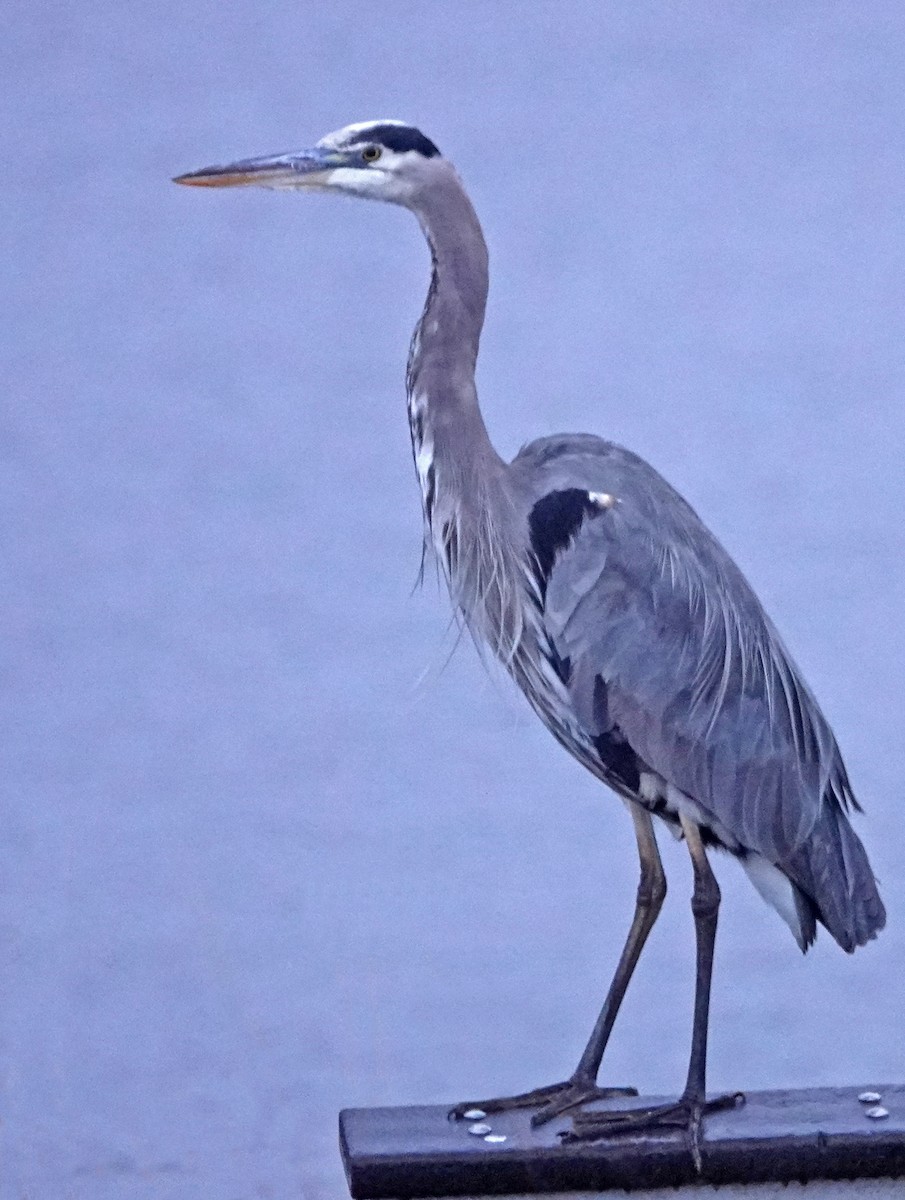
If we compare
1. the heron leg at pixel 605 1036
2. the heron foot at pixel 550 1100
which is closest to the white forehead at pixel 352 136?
the heron leg at pixel 605 1036

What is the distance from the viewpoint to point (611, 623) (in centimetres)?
208

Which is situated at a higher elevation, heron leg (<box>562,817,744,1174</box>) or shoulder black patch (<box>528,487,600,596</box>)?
shoulder black patch (<box>528,487,600,596</box>)

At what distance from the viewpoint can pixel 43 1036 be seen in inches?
111

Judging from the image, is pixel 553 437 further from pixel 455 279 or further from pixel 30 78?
pixel 30 78

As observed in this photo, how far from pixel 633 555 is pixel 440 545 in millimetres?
218

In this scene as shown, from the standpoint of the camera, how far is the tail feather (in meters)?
2.10

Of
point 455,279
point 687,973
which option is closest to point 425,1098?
point 687,973

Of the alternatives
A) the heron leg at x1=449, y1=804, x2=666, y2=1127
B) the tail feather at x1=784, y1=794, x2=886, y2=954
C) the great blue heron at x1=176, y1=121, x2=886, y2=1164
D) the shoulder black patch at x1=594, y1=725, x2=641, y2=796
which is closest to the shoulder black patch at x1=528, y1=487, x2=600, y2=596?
the great blue heron at x1=176, y1=121, x2=886, y2=1164

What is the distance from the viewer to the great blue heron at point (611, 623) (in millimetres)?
2076

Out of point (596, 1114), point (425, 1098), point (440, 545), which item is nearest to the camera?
point (596, 1114)

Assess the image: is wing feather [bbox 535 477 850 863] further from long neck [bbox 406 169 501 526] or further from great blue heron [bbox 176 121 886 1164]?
long neck [bbox 406 169 501 526]

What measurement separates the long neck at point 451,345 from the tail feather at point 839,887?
1.74ft

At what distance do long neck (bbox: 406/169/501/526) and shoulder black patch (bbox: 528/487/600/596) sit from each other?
74 mm

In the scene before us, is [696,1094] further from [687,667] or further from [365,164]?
[365,164]
